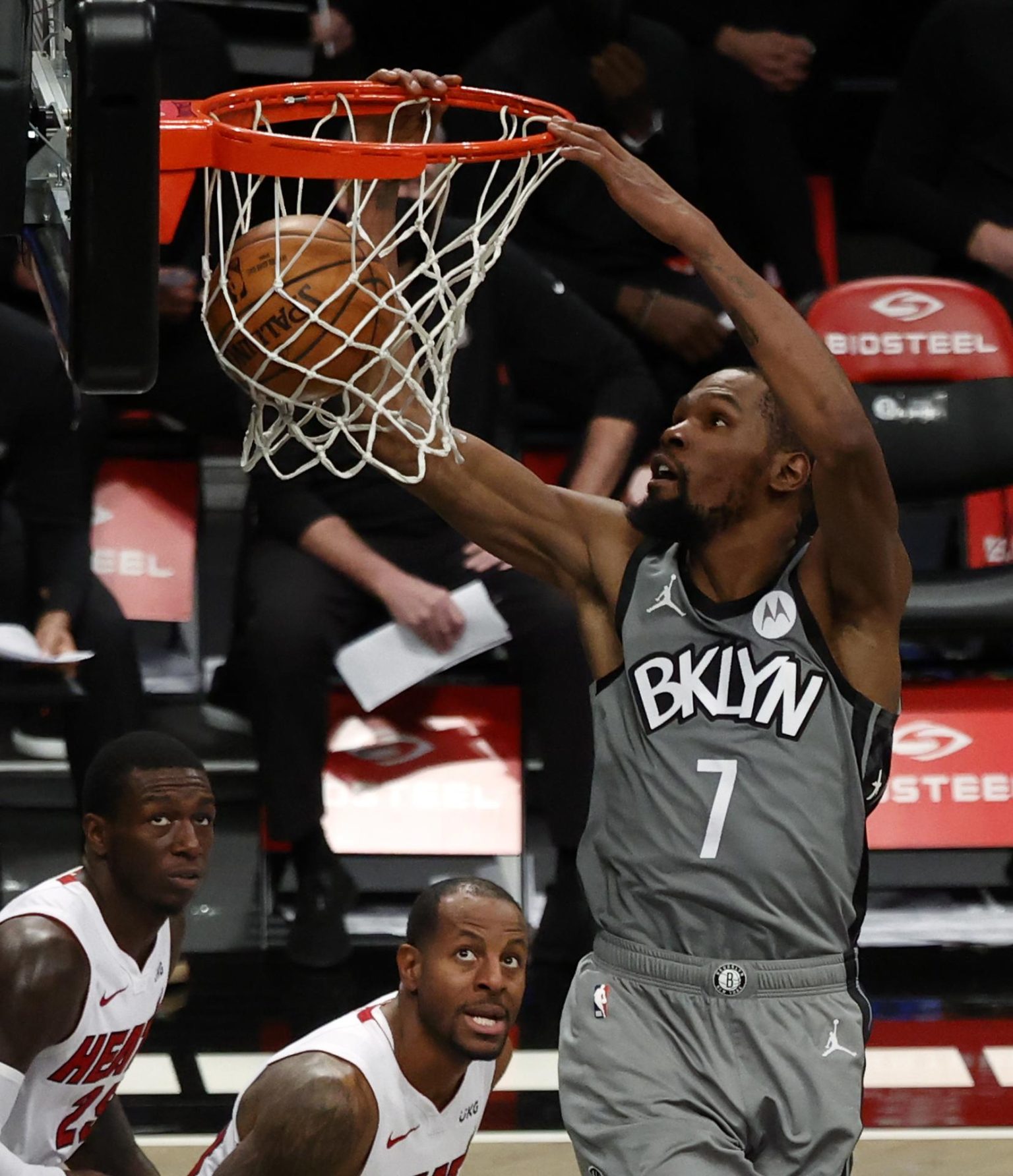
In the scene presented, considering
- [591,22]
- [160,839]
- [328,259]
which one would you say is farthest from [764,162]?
[328,259]

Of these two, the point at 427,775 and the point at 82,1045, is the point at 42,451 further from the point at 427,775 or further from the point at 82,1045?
the point at 82,1045

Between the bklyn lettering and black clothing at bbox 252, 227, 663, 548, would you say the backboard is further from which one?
black clothing at bbox 252, 227, 663, 548

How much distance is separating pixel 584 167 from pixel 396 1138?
3.33m

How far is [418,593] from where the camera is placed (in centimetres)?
485

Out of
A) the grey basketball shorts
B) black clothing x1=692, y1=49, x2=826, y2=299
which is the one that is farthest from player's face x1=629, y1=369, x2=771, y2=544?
black clothing x1=692, y1=49, x2=826, y2=299

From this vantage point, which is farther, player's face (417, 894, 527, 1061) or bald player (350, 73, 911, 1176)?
player's face (417, 894, 527, 1061)

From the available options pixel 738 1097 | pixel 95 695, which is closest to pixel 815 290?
pixel 95 695

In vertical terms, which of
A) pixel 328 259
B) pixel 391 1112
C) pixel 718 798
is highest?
pixel 328 259

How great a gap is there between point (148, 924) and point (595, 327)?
7.52ft

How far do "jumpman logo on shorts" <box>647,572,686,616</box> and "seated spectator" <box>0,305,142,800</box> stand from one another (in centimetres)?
213

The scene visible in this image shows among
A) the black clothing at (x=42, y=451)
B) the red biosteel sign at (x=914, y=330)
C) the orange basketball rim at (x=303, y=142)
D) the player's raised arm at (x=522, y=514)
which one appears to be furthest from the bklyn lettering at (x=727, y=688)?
the red biosteel sign at (x=914, y=330)

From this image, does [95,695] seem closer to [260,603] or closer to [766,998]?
[260,603]

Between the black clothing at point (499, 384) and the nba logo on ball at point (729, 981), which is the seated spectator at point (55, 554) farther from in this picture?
the nba logo on ball at point (729, 981)

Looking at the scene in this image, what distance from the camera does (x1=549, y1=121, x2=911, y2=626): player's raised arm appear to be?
9.32ft
